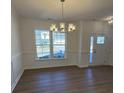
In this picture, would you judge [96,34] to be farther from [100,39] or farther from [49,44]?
[49,44]

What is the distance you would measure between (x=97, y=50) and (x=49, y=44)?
119 inches

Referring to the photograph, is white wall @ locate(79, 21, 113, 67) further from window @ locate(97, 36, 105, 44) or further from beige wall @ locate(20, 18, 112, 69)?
window @ locate(97, 36, 105, 44)

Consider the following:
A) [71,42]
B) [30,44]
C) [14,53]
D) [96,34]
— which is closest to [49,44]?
[30,44]

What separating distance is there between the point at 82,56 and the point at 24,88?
3911 mm

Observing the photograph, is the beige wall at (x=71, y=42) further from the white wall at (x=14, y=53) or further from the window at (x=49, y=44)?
the white wall at (x=14, y=53)

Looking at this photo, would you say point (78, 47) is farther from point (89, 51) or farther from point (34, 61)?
point (34, 61)

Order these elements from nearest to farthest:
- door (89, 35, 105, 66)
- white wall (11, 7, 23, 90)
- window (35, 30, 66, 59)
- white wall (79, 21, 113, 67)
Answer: white wall (11, 7, 23, 90), window (35, 30, 66, 59), white wall (79, 21, 113, 67), door (89, 35, 105, 66)

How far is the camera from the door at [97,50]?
21.9ft

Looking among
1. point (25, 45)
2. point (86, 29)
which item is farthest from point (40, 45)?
point (86, 29)

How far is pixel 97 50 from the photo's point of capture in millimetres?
6820

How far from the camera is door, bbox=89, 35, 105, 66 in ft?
21.9

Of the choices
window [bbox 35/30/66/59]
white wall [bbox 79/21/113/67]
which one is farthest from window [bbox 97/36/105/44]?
window [bbox 35/30/66/59]

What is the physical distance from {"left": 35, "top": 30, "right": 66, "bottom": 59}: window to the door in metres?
1.72
